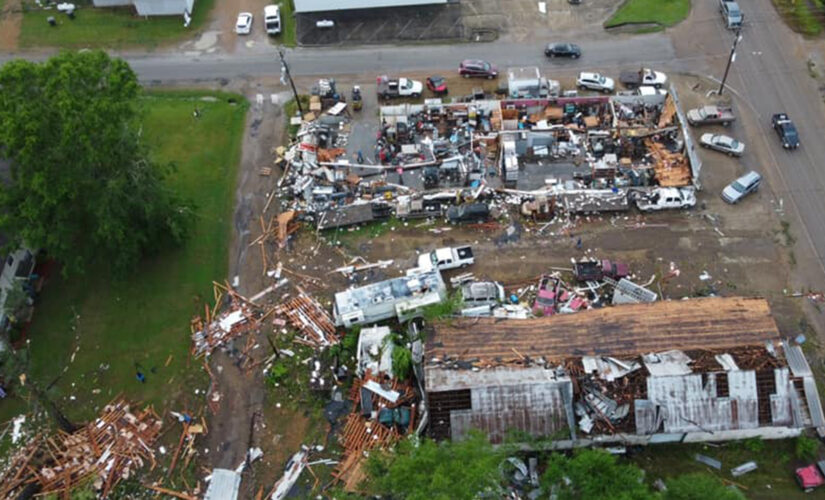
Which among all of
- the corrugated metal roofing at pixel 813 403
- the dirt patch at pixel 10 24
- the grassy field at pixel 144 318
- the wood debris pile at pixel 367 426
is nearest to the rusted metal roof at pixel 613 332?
the corrugated metal roofing at pixel 813 403

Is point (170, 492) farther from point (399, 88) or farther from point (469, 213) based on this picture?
point (399, 88)

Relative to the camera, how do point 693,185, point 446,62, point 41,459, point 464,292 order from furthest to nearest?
point 446,62 → point 693,185 → point 464,292 → point 41,459

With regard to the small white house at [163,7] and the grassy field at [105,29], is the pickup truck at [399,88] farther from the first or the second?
the small white house at [163,7]

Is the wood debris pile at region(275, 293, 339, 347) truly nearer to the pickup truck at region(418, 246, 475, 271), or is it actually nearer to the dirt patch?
the pickup truck at region(418, 246, 475, 271)

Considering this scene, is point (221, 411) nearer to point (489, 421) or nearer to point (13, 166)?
point (489, 421)

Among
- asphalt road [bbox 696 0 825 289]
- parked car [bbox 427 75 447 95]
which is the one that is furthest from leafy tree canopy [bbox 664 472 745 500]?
parked car [bbox 427 75 447 95]

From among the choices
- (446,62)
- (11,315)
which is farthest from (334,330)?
(446,62)
